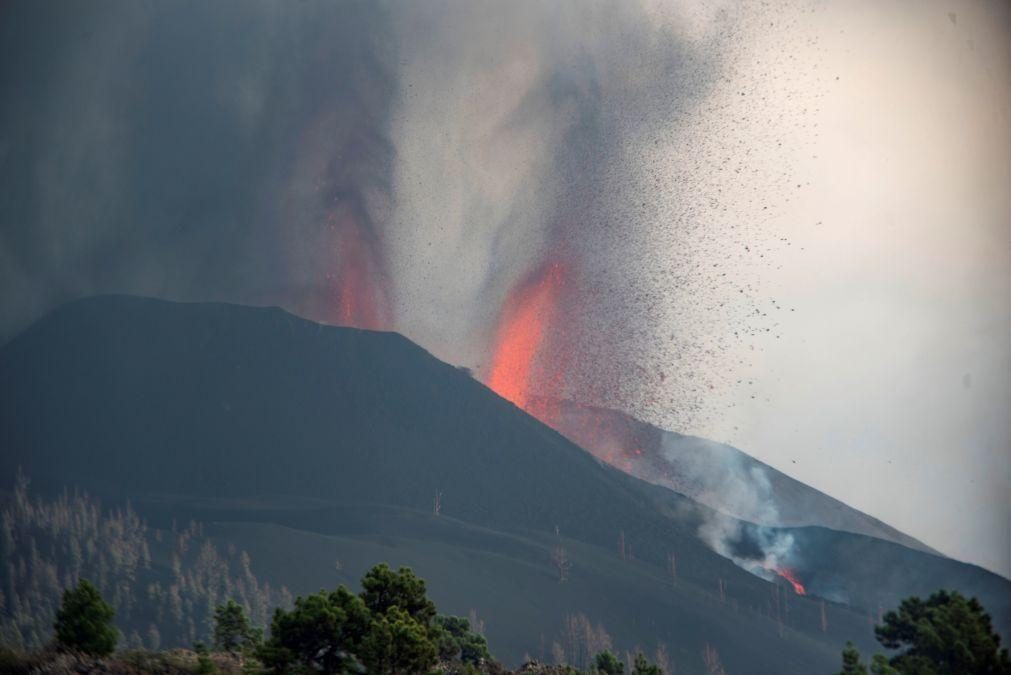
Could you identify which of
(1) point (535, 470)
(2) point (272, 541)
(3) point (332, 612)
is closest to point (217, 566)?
(2) point (272, 541)

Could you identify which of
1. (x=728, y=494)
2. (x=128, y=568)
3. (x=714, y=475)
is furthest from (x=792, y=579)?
(x=128, y=568)

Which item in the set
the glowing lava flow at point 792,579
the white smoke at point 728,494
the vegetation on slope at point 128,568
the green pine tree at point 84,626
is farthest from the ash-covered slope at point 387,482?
the green pine tree at point 84,626

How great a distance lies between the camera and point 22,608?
39344 mm

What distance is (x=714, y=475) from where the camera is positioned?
51.1m

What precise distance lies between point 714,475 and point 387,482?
17692 millimetres

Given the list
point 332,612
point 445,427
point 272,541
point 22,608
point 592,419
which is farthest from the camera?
point 445,427

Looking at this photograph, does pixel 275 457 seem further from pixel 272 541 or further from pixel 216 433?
pixel 272 541

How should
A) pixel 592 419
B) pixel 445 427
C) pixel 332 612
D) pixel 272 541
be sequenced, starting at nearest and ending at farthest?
pixel 332 612
pixel 272 541
pixel 592 419
pixel 445 427

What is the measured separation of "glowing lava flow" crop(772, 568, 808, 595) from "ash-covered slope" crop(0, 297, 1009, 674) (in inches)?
45.8

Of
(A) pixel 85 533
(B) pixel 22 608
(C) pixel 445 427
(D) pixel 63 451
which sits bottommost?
(B) pixel 22 608

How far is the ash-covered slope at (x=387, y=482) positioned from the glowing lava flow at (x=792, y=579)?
116 centimetres

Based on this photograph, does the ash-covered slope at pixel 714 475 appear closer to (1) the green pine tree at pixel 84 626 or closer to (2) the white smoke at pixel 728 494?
(2) the white smoke at pixel 728 494

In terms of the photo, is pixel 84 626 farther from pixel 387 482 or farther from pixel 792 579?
pixel 792 579

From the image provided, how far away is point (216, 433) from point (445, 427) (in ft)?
44.7
